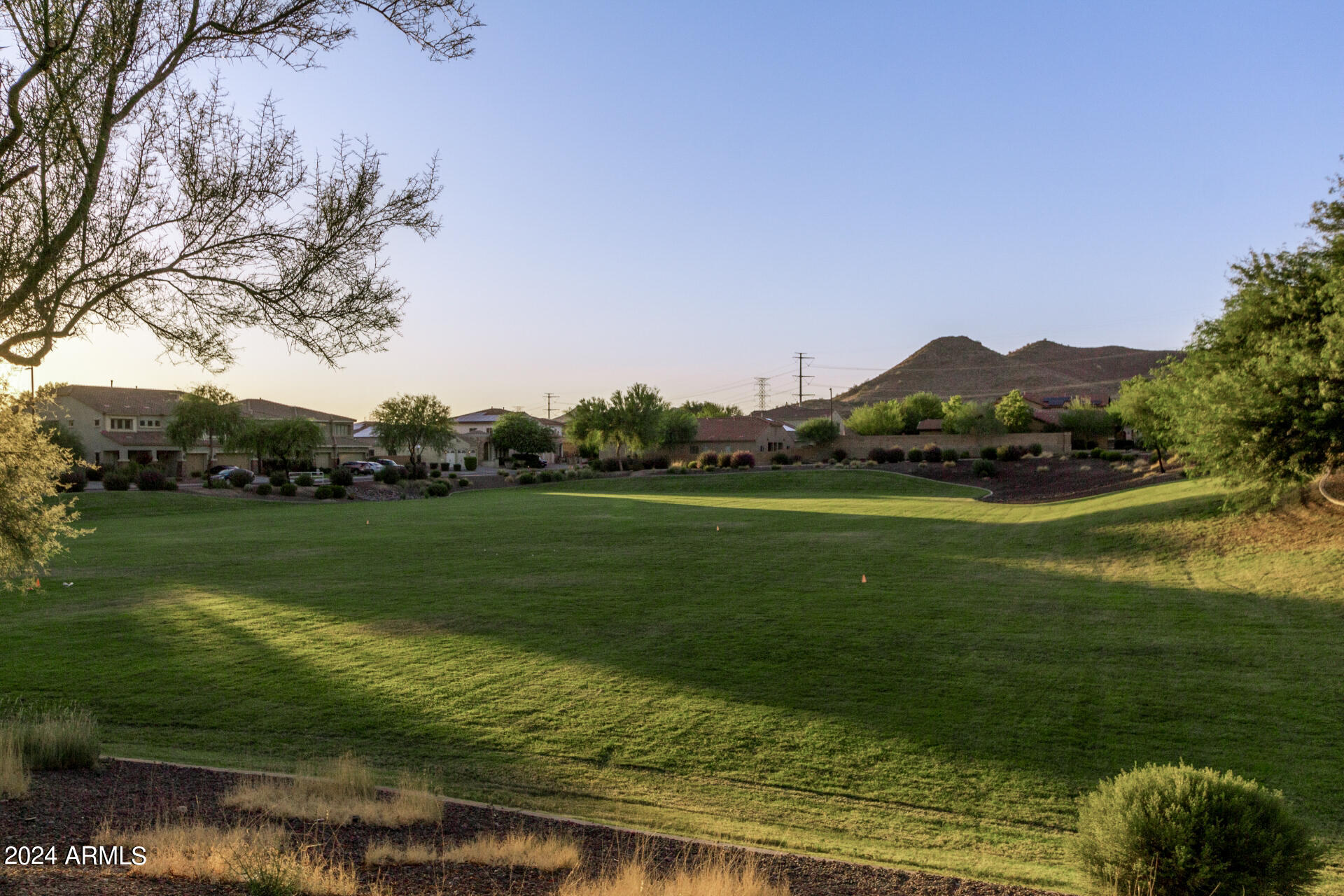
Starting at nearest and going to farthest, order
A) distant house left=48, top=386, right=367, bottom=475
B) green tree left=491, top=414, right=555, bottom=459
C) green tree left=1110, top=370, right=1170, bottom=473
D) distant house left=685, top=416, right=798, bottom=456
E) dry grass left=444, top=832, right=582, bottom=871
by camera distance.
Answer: dry grass left=444, top=832, right=582, bottom=871, green tree left=1110, top=370, right=1170, bottom=473, distant house left=48, top=386, right=367, bottom=475, distant house left=685, top=416, right=798, bottom=456, green tree left=491, top=414, right=555, bottom=459

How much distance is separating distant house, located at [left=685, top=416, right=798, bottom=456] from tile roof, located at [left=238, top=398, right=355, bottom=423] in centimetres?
4021

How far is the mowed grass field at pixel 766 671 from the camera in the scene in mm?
7637

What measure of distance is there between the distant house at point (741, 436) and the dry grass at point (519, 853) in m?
83.8

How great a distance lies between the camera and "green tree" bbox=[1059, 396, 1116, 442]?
81188 mm

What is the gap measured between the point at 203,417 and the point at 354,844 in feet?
219

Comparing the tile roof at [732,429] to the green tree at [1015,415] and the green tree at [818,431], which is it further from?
the green tree at [1015,415]

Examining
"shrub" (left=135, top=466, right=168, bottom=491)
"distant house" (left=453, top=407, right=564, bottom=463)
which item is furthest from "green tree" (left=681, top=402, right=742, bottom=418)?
"shrub" (left=135, top=466, right=168, bottom=491)

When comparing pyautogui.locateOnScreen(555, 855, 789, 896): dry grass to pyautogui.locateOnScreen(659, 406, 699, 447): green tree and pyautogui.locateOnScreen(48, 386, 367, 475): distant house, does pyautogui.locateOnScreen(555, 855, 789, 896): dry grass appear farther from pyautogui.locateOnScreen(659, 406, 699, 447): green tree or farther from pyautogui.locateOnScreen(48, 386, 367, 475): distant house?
pyautogui.locateOnScreen(659, 406, 699, 447): green tree

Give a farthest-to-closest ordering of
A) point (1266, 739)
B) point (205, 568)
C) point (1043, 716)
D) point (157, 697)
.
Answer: point (205, 568), point (157, 697), point (1043, 716), point (1266, 739)

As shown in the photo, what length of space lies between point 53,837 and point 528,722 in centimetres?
470

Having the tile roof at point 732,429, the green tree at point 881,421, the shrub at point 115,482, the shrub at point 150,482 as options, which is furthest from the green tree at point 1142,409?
the tile roof at point 732,429

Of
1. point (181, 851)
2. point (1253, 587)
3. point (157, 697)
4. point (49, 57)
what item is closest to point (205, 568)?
point (157, 697)

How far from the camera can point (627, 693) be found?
10.6m

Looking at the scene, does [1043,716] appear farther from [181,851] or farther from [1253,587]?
[1253,587]
